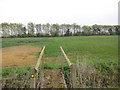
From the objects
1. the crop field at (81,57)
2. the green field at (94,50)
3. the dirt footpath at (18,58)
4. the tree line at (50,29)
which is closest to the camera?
the crop field at (81,57)

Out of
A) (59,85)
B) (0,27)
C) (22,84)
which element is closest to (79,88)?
(59,85)

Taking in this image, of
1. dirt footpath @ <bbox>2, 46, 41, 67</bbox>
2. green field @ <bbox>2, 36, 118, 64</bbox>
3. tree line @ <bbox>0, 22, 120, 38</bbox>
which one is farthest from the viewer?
tree line @ <bbox>0, 22, 120, 38</bbox>

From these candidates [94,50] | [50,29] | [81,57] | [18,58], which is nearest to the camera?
[81,57]

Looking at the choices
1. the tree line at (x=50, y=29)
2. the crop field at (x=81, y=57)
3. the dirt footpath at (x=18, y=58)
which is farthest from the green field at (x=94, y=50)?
the tree line at (x=50, y=29)

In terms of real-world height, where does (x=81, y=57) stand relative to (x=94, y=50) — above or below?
below

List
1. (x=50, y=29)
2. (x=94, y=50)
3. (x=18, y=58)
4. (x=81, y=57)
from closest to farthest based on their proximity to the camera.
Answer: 1. (x=81, y=57)
2. (x=18, y=58)
3. (x=94, y=50)
4. (x=50, y=29)

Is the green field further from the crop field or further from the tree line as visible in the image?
the tree line

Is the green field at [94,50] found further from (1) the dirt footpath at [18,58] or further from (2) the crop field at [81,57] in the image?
(1) the dirt footpath at [18,58]

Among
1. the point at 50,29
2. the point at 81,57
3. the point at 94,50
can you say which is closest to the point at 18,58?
the point at 81,57

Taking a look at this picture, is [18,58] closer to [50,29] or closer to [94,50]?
[94,50]

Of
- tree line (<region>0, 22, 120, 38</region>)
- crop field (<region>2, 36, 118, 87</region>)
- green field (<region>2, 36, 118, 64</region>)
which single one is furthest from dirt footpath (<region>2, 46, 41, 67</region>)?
tree line (<region>0, 22, 120, 38</region>)

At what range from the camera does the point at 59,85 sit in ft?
7.70

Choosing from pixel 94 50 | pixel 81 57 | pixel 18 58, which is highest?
pixel 94 50

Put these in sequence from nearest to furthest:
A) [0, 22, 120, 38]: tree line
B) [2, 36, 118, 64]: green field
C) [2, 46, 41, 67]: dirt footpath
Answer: [2, 36, 118, 64]: green field < [2, 46, 41, 67]: dirt footpath < [0, 22, 120, 38]: tree line
